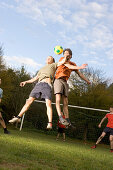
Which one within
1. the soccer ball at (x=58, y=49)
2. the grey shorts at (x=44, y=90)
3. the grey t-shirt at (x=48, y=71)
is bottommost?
the grey shorts at (x=44, y=90)

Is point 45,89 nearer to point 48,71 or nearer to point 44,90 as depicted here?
point 44,90

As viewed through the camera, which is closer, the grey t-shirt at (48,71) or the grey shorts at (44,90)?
the grey shorts at (44,90)

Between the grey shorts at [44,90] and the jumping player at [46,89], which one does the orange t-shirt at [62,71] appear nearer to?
A: the jumping player at [46,89]

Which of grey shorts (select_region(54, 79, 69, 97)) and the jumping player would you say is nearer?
the jumping player

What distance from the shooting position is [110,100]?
1830 cm

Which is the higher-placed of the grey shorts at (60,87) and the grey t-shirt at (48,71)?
the grey t-shirt at (48,71)

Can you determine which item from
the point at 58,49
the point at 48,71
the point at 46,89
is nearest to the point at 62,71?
the point at 48,71

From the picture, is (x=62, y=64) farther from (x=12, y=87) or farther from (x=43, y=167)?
(x=12, y=87)

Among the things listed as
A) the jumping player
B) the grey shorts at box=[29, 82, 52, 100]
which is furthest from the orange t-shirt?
the grey shorts at box=[29, 82, 52, 100]

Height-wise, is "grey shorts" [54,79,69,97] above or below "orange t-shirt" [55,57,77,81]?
below

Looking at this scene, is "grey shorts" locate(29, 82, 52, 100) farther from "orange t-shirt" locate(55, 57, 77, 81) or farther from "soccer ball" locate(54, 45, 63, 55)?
"soccer ball" locate(54, 45, 63, 55)

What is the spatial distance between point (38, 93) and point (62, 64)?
3.07 feet

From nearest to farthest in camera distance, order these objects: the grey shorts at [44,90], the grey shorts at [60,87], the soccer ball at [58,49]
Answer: the grey shorts at [44,90], the grey shorts at [60,87], the soccer ball at [58,49]

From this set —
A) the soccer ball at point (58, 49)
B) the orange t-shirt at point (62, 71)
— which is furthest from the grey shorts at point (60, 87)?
the soccer ball at point (58, 49)
